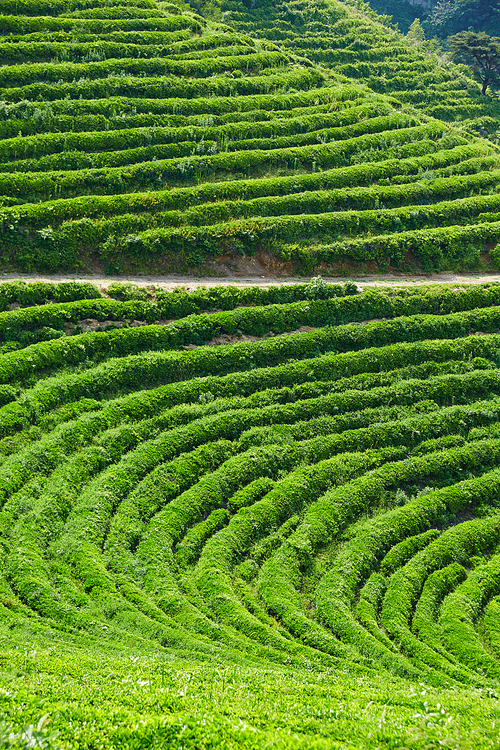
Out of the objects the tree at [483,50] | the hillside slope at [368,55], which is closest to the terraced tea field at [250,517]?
the hillside slope at [368,55]

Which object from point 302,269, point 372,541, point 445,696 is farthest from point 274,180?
point 445,696

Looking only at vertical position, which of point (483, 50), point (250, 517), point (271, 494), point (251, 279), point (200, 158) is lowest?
point (250, 517)

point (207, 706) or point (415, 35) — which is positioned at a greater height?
point (415, 35)

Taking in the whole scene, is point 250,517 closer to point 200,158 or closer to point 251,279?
point 251,279

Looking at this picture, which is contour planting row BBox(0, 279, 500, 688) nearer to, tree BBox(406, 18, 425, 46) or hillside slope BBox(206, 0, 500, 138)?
hillside slope BBox(206, 0, 500, 138)

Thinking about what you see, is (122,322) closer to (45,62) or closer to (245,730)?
(245,730)

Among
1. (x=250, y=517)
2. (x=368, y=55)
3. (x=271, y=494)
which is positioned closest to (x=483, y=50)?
(x=368, y=55)
